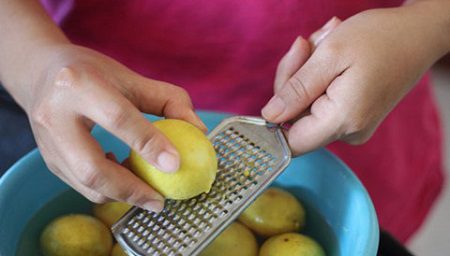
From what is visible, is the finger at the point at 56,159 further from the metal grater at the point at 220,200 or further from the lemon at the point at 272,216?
the lemon at the point at 272,216

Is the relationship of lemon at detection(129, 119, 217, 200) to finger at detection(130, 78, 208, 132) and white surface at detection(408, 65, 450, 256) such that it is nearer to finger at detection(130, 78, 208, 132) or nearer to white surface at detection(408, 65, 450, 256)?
finger at detection(130, 78, 208, 132)

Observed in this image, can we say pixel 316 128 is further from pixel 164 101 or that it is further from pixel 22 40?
pixel 22 40

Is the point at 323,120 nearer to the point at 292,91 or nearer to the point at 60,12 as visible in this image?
the point at 292,91

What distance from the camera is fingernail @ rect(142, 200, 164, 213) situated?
600mm

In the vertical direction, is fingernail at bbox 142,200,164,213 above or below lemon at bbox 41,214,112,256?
above

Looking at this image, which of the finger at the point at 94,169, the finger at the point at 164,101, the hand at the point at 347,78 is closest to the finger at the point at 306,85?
the hand at the point at 347,78

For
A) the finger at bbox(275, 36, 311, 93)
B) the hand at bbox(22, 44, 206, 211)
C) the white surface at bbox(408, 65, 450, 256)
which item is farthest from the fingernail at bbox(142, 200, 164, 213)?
the white surface at bbox(408, 65, 450, 256)

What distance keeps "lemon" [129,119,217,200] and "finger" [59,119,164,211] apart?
3 cm

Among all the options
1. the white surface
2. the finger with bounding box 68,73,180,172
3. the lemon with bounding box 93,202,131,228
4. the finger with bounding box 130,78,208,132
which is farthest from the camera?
the white surface

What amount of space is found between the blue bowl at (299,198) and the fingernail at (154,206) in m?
0.16

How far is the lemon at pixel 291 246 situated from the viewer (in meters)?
0.71

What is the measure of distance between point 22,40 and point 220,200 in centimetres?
32

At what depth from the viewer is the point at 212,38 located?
0.86 metres

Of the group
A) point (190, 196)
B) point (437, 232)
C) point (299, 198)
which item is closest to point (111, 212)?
point (190, 196)
